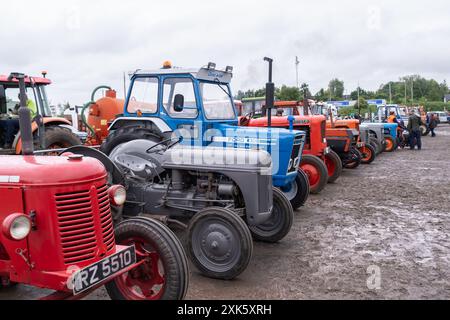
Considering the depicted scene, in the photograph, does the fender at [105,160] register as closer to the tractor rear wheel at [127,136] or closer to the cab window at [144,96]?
the tractor rear wheel at [127,136]

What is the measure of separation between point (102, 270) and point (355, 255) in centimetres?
296

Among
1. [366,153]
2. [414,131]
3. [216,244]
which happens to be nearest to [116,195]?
[216,244]

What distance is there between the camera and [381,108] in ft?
80.3

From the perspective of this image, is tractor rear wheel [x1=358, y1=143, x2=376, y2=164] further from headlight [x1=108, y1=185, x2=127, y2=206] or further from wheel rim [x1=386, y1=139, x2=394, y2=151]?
headlight [x1=108, y1=185, x2=127, y2=206]

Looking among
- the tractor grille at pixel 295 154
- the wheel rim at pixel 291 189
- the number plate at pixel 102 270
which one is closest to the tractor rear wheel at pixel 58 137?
the wheel rim at pixel 291 189

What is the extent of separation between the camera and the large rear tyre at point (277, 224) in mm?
5156

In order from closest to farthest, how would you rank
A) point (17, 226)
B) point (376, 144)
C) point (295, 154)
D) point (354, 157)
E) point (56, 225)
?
point (17, 226), point (56, 225), point (295, 154), point (354, 157), point (376, 144)

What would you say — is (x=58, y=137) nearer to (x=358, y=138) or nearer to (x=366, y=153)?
(x=358, y=138)

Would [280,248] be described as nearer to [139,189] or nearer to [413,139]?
[139,189]

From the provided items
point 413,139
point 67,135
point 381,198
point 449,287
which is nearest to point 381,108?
point 413,139

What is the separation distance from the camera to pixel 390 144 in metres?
16.5

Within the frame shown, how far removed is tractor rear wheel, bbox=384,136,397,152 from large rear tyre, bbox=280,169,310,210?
35.6ft

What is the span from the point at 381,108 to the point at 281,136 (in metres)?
20.1

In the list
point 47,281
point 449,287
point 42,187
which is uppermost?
point 42,187
